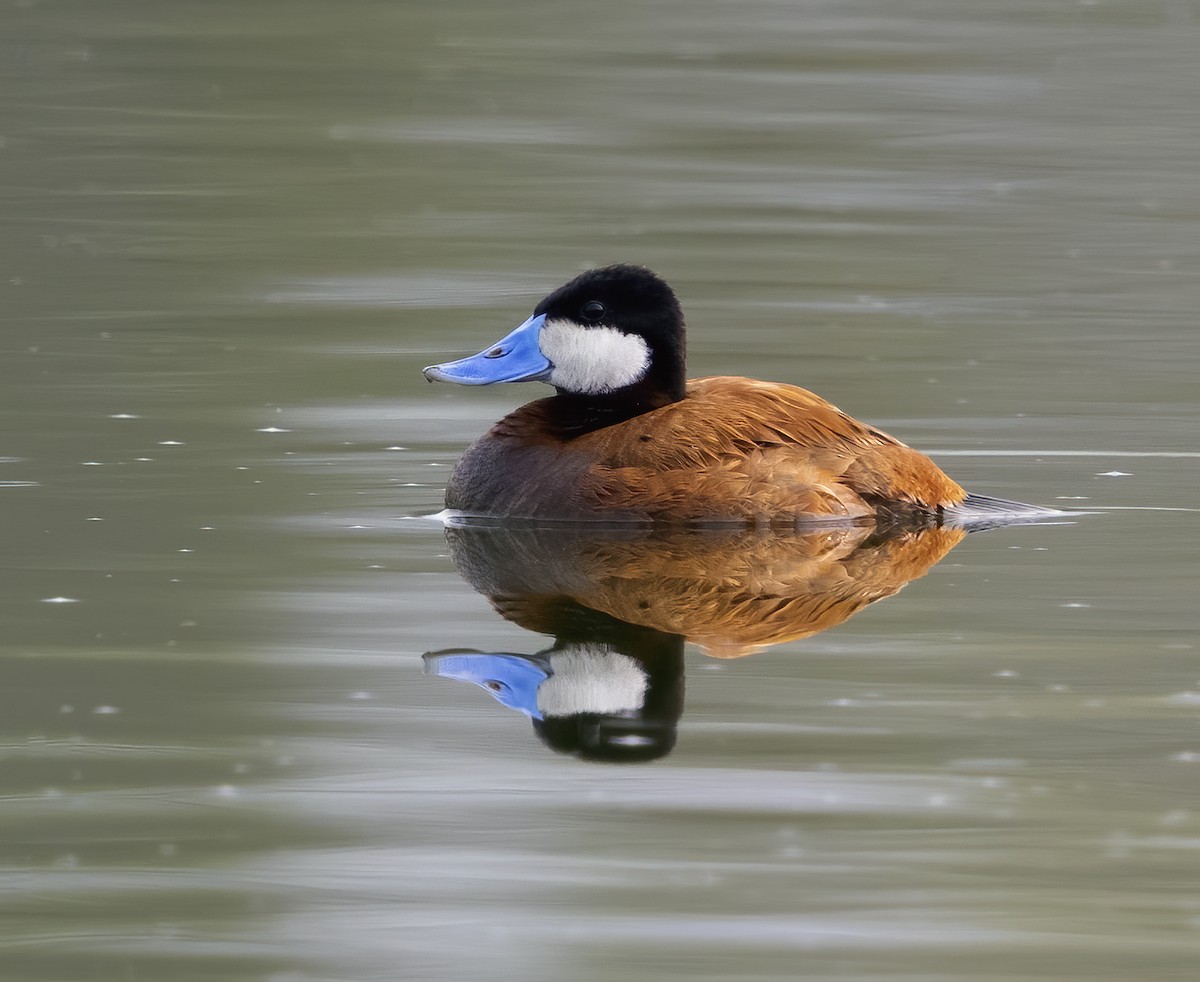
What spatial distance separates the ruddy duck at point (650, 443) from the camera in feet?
26.0

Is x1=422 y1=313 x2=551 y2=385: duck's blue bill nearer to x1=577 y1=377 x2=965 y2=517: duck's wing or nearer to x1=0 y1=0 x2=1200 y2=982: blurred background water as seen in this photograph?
x1=577 y1=377 x2=965 y2=517: duck's wing

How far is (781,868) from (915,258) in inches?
389

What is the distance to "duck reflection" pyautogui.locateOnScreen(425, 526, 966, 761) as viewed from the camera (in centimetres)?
564

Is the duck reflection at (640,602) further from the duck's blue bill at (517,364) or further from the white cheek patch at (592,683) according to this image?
the duck's blue bill at (517,364)

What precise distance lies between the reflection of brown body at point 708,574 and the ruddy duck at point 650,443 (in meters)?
0.12

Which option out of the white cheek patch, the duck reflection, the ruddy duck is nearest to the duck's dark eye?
the ruddy duck

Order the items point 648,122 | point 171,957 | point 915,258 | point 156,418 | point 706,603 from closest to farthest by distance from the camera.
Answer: point 171,957 → point 706,603 → point 156,418 → point 915,258 → point 648,122

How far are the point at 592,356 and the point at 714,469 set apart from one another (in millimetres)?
757

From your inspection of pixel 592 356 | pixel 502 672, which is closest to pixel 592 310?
pixel 592 356

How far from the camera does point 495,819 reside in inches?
188

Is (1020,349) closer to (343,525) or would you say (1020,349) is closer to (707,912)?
(343,525)

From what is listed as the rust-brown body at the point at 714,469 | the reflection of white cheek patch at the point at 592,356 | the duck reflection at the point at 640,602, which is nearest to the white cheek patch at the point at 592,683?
the duck reflection at the point at 640,602

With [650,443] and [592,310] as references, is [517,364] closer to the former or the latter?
[592,310]

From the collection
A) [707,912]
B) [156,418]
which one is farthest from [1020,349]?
[707,912]
